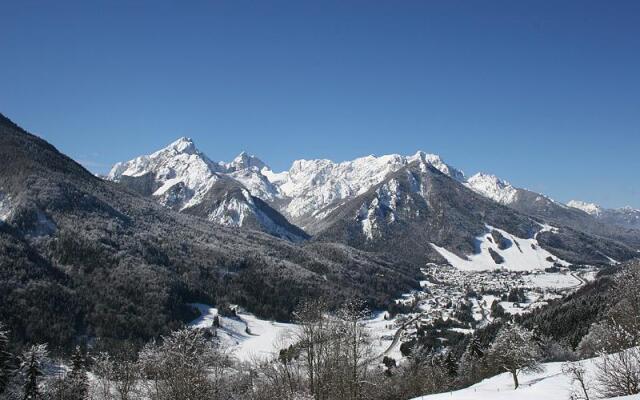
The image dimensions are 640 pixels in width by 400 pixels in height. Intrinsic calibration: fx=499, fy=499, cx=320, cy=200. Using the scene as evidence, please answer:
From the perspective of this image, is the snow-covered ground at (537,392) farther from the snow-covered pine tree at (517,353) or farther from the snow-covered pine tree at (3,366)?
the snow-covered pine tree at (3,366)

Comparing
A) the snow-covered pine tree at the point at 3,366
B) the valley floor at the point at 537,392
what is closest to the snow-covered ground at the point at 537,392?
the valley floor at the point at 537,392

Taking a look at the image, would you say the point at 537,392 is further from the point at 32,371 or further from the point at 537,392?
the point at 32,371

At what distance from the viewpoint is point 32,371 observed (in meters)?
59.7

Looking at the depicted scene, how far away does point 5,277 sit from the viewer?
167 m

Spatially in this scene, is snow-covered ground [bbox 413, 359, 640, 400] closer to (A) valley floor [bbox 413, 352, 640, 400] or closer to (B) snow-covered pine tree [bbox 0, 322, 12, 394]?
(A) valley floor [bbox 413, 352, 640, 400]

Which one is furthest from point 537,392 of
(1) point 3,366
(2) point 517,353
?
(1) point 3,366

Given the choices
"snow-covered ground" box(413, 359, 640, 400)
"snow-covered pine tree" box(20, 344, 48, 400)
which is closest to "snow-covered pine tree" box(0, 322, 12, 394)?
"snow-covered pine tree" box(20, 344, 48, 400)

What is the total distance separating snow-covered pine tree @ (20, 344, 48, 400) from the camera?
58.9 m

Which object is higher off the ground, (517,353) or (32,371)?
(32,371)

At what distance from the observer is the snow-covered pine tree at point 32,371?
193 feet

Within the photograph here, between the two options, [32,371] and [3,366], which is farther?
[32,371]

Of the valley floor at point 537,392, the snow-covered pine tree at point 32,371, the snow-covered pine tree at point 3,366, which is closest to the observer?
the snow-covered pine tree at point 3,366

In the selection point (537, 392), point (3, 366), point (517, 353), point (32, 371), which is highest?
point (3, 366)

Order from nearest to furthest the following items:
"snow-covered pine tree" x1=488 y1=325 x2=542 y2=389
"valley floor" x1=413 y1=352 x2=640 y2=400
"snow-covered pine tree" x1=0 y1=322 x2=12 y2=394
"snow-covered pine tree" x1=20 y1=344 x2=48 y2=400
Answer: "snow-covered pine tree" x1=0 y1=322 x2=12 y2=394
"snow-covered pine tree" x1=20 y1=344 x2=48 y2=400
"valley floor" x1=413 y1=352 x2=640 y2=400
"snow-covered pine tree" x1=488 y1=325 x2=542 y2=389
